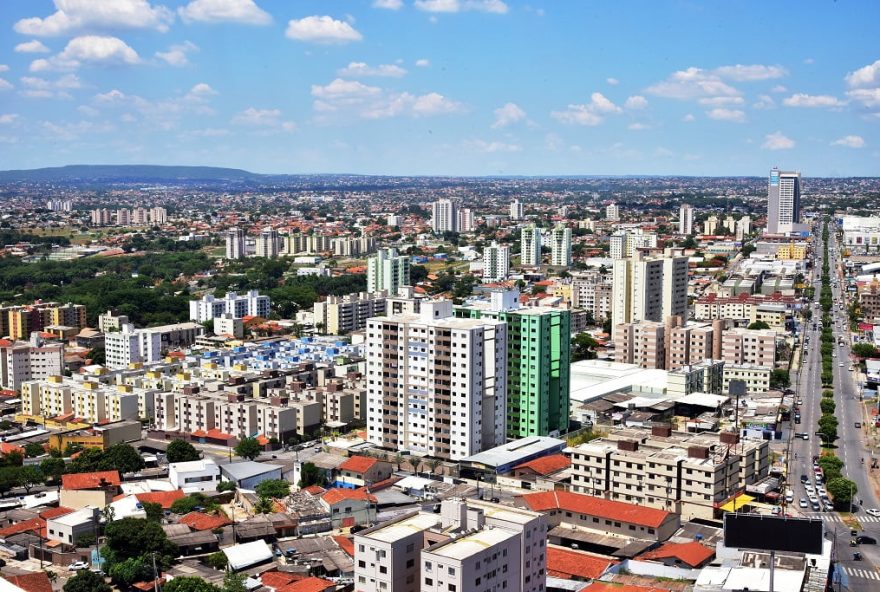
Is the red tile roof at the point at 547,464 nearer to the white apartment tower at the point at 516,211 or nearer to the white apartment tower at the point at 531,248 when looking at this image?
the white apartment tower at the point at 531,248

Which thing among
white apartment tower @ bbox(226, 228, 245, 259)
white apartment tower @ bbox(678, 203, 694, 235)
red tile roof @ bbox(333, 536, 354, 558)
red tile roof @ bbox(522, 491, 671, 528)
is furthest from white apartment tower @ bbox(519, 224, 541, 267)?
red tile roof @ bbox(333, 536, 354, 558)

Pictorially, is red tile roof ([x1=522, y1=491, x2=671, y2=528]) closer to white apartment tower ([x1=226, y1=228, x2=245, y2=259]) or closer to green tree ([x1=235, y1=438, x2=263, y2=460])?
green tree ([x1=235, y1=438, x2=263, y2=460])

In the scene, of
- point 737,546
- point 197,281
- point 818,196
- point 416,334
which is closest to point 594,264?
point 197,281

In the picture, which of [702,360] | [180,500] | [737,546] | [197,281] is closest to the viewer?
[737,546]

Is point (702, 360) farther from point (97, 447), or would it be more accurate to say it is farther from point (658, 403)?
point (97, 447)

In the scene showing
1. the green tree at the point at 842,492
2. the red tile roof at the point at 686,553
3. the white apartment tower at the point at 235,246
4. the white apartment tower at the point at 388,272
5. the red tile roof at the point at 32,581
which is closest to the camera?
the red tile roof at the point at 32,581

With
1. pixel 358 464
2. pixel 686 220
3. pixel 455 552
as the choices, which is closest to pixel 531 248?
pixel 686 220

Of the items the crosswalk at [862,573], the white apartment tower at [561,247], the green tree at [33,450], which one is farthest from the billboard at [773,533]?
the white apartment tower at [561,247]
